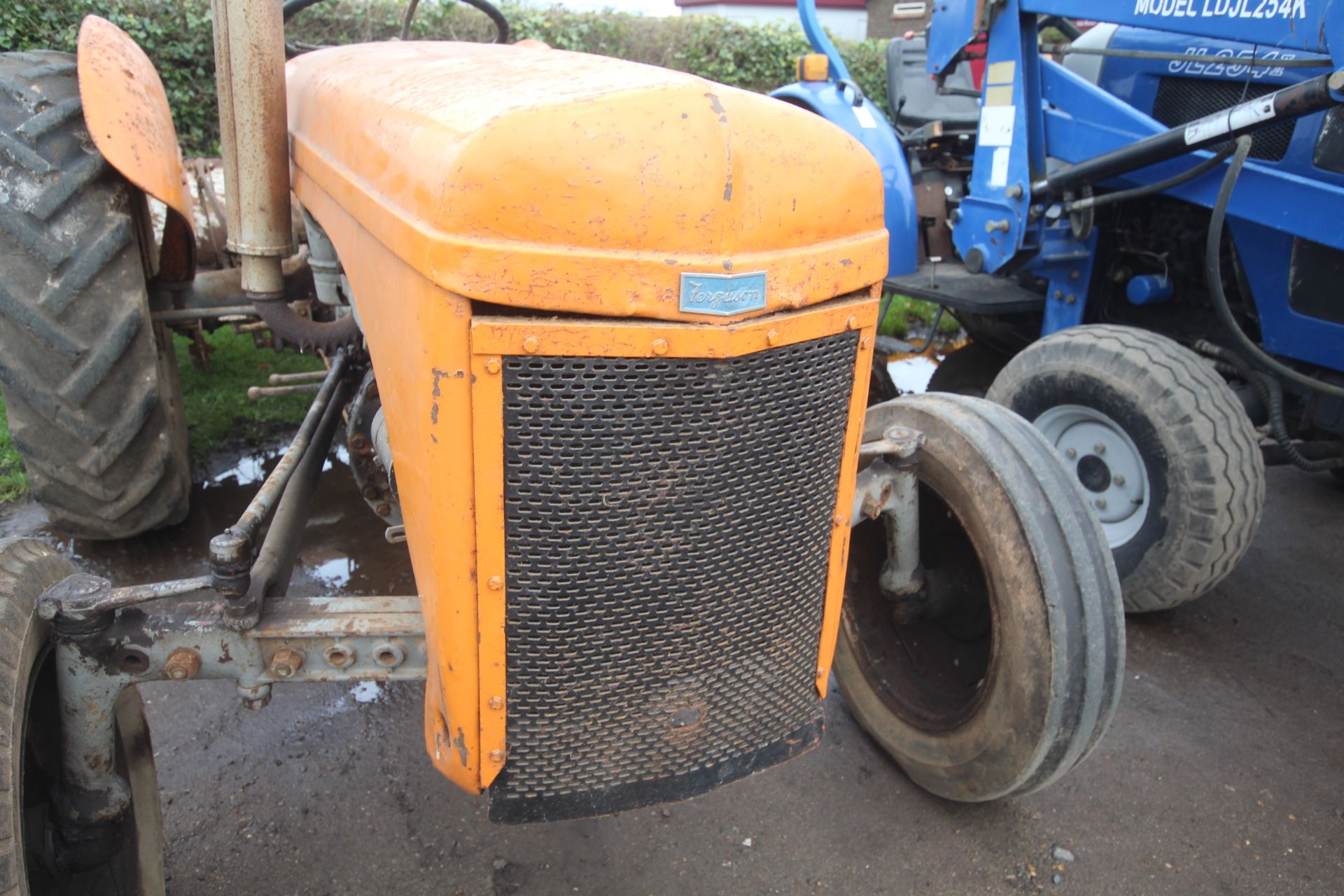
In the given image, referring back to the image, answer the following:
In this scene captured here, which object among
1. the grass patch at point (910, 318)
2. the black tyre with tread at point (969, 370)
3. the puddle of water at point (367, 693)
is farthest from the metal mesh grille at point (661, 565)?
the grass patch at point (910, 318)

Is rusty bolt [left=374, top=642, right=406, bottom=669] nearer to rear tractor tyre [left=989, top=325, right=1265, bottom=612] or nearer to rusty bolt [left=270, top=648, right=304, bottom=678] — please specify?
rusty bolt [left=270, top=648, right=304, bottom=678]

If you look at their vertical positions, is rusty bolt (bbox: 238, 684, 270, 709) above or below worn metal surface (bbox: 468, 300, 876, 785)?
below

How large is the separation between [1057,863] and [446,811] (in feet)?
4.76

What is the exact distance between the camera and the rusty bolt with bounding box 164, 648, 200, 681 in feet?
5.35

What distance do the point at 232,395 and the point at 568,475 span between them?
3.80 m

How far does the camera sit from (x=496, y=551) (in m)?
1.38

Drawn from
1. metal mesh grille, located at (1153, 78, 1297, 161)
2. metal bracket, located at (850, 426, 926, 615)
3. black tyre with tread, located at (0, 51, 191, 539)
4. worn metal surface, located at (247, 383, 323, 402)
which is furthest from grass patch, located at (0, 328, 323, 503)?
metal mesh grille, located at (1153, 78, 1297, 161)

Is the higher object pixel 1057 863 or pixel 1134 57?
pixel 1134 57

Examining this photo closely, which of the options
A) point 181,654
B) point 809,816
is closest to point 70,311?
point 181,654

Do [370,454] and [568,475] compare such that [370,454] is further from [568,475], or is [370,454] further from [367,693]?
[568,475]

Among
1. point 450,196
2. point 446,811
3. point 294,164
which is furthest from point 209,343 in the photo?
point 450,196

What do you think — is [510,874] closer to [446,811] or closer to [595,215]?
[446,811]

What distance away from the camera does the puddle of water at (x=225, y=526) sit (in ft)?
10.4

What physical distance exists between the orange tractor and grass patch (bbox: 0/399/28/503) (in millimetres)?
1572
